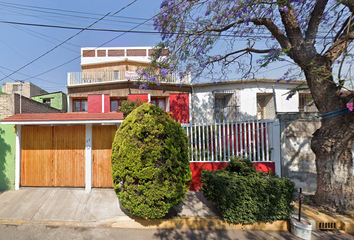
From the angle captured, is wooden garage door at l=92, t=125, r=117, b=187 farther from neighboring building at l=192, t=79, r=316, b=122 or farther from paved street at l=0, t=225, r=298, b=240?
neighboring building at l=192, t=79, r=316, b=122

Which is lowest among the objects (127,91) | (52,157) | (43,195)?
(43,195)

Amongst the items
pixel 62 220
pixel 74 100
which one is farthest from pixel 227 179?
pixel 74 100

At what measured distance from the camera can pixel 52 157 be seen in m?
4.64

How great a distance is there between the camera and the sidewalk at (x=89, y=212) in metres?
3.45

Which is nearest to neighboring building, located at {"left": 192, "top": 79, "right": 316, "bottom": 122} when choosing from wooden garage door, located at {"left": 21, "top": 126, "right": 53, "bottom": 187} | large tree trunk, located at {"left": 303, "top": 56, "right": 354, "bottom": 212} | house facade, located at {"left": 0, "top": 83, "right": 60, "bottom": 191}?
large tree trunk, located at {"left": 303, "top": 56, "right": 354, "bottom": 212}

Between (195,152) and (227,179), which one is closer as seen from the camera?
(227,179)

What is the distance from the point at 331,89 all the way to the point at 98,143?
22.3 ft

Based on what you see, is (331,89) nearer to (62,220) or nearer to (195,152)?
(195,152)

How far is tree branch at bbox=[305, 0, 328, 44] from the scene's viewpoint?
3.98 m

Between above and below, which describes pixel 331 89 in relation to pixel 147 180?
above

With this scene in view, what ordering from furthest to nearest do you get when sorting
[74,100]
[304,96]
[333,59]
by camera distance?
[74,100] < [304,96] < [333,59]

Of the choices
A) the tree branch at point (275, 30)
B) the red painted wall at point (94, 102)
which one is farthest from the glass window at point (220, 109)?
the red painted wall at point (94, 102)

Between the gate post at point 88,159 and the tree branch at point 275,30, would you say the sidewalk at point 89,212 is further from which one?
the tree branch at point 275,30

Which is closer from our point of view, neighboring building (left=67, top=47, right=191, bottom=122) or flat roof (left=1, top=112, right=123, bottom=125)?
flat roof (left=1, top=112, right=123, bottom=125)
